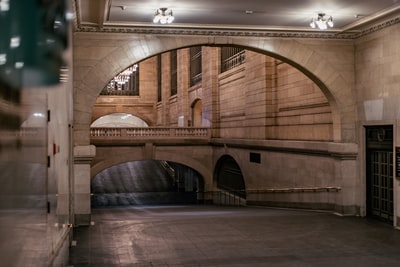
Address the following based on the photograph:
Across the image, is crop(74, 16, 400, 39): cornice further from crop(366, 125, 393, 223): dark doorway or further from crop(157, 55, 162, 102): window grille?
crop(157, 55, 162, 102): window grille

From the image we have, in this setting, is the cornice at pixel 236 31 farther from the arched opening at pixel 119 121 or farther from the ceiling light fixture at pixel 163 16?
the arched opening at pixel 119 121

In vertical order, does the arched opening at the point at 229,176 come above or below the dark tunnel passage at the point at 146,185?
above

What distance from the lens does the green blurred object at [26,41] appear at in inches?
77.7

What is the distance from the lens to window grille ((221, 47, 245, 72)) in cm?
2177

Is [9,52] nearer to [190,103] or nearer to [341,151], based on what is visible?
[341,151]

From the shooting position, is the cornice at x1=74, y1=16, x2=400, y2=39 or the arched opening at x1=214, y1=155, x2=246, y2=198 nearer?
the cornice at x1=74, y1=16, x2=400, y2=39

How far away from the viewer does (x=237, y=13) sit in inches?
428

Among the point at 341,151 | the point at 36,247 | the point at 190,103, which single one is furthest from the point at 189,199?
the point at 36,247

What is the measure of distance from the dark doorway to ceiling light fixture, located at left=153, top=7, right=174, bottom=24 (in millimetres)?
5405

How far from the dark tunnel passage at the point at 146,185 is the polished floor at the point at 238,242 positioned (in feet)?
47.5

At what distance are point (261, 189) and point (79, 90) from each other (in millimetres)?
9333

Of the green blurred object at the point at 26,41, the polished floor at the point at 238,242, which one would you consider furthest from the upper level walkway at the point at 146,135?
the green blurred object at the point at 26,41

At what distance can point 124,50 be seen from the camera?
1188 centimetres

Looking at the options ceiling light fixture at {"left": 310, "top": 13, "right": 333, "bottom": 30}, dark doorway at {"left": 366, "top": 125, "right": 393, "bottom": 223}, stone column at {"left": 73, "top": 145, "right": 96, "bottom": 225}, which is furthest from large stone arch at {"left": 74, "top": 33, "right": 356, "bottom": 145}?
ceiling light fixture at {"left": 310, "top": 13, "right": 333, "bottom": 30}
